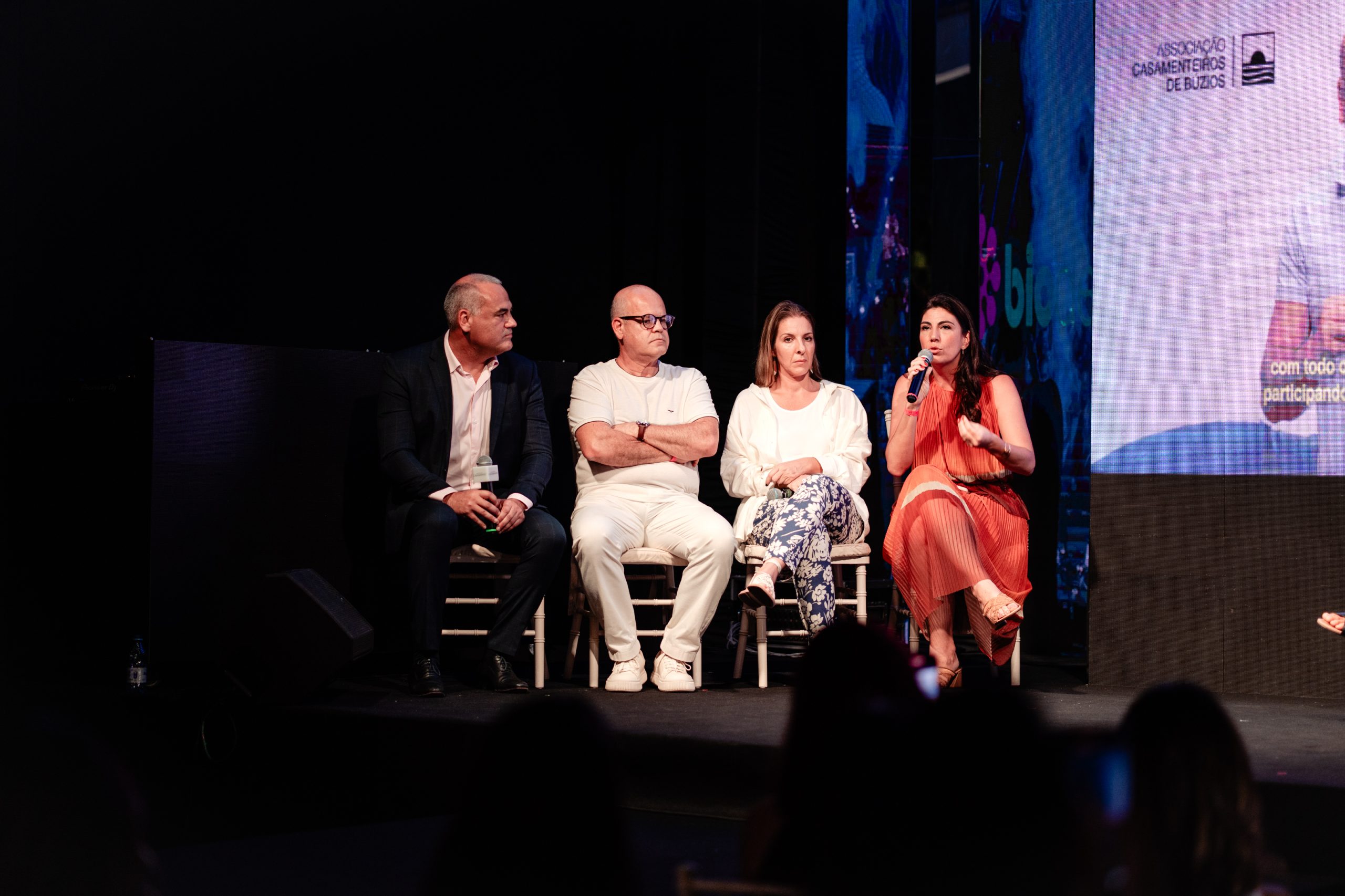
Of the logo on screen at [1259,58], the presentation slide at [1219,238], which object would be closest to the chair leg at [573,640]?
the presentation slide at [1219,238]

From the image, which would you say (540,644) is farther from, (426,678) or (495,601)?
(426,678)

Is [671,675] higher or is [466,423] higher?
[466,423]

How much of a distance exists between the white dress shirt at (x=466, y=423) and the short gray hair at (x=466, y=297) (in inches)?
3.5

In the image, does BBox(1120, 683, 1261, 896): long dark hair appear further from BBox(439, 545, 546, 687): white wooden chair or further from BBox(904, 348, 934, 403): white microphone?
BBox(439, 545, 546, 687): white wooden chair

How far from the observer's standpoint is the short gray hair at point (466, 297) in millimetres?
4324

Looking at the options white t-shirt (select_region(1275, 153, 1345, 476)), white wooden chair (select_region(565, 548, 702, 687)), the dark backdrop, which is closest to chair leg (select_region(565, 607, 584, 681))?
white wooden chair (select_region(565, 548, 702, 687))

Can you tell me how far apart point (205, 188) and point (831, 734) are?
14.8 ft

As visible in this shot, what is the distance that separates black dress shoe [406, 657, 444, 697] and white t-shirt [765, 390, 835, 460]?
4.55ft

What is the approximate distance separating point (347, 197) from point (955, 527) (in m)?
2.95

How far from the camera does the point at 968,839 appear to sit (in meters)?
1.15

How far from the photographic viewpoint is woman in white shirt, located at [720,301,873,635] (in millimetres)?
4090

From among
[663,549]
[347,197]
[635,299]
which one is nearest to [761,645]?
[663,549]

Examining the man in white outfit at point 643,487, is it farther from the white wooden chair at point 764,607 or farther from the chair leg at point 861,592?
the chair leg at point 861,592

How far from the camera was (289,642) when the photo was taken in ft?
11.9
